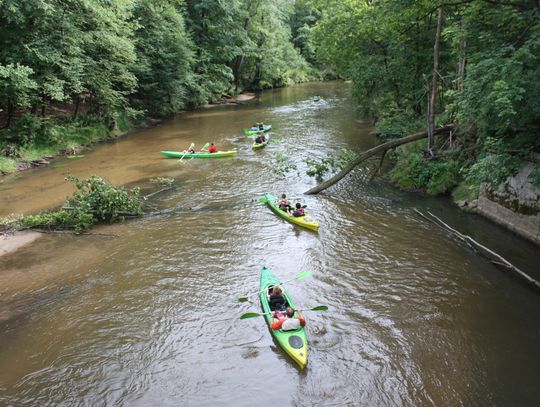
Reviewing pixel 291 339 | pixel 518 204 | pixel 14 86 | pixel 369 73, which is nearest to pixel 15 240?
pixel 14 86

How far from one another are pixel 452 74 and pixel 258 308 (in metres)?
9.22

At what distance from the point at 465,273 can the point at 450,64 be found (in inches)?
426

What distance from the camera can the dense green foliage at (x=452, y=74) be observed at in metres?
8.52

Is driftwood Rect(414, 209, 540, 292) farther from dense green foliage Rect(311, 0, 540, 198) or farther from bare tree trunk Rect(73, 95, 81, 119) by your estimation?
bare tree trunk Rect(73, 95, 81, 119)

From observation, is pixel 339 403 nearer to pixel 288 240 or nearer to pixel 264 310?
pixel 264 310

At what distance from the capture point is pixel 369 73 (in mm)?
19203

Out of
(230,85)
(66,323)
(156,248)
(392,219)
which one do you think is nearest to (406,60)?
(392,219)

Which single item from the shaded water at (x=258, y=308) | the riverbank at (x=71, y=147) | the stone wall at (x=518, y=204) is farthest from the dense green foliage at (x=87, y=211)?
the stone wall at (x=518, y=204)

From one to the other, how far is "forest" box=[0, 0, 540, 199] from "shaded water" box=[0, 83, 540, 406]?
2.69 metres

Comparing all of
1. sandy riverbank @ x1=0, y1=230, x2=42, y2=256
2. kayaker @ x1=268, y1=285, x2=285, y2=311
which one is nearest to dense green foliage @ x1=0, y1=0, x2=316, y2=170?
sandy riverbank @ x1=0, y1=230, x2=42, y2=256

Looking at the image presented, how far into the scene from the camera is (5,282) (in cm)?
995

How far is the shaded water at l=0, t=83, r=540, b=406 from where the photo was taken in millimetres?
6902

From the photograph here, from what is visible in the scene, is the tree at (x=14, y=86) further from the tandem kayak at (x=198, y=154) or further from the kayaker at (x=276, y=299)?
the kayaker at (x=276, y=299)

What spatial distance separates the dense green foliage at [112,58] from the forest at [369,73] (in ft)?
0.29
